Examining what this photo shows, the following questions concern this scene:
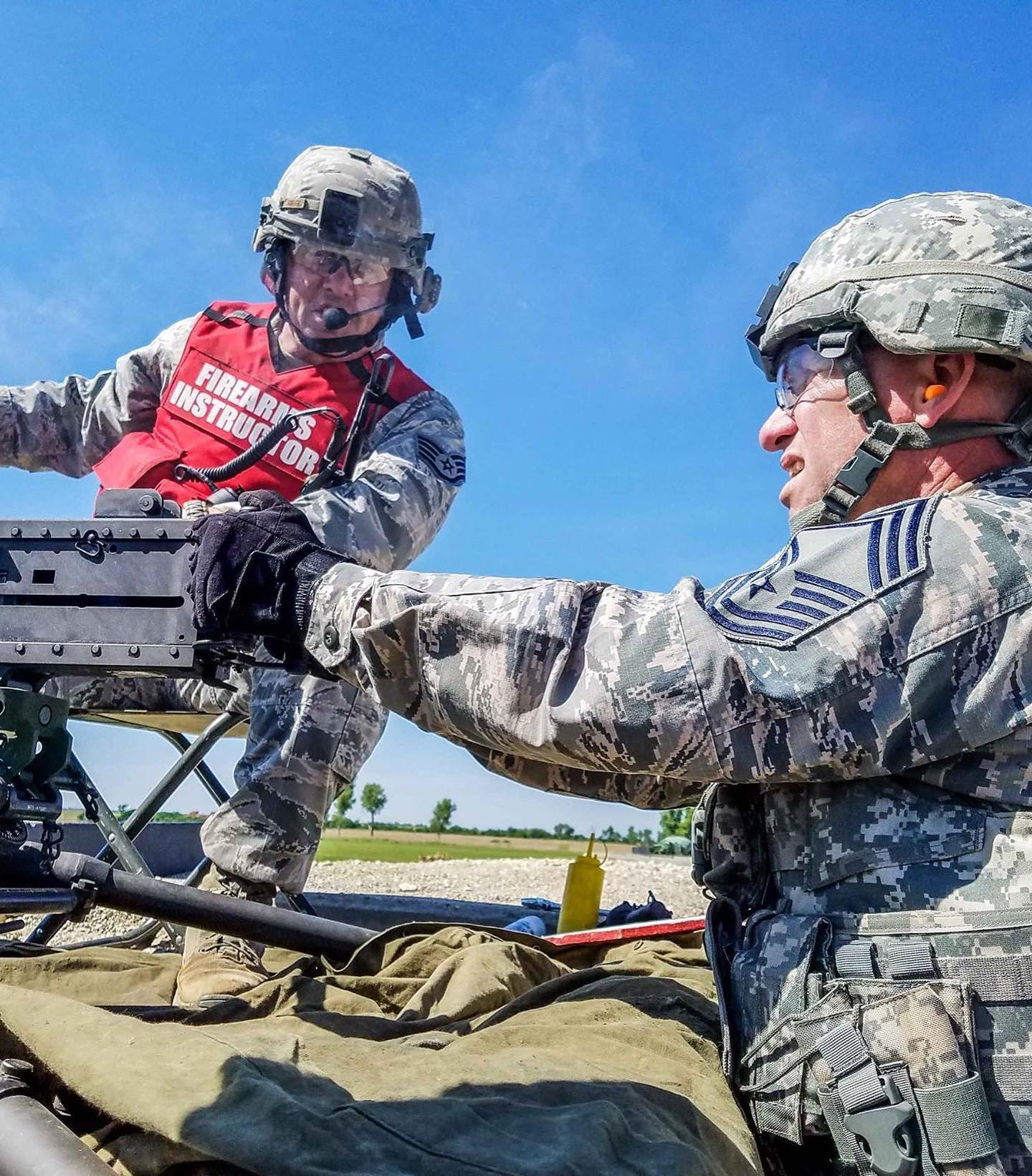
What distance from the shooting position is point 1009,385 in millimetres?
2193

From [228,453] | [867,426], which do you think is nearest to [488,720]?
[867,426]

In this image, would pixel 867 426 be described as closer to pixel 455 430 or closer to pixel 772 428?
pixel 772 428

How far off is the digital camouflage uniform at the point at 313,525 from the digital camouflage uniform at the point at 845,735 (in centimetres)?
168

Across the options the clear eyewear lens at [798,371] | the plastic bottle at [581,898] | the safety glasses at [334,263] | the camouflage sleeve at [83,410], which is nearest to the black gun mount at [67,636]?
the clear eyewear lens at [798,371]

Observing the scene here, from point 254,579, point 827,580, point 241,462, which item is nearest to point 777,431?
point 827,580

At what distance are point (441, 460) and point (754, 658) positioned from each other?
103 inches

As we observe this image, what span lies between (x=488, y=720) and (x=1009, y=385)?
1.22 metres

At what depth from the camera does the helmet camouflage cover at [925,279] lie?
2.09 m

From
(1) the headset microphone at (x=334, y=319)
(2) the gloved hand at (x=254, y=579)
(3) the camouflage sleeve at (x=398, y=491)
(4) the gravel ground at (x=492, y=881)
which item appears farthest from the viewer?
(4) the gravel ground at (x=492, y=881)

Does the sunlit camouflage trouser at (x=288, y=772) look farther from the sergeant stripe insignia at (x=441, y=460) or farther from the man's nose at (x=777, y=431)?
the man's nose at (x=777, y=431)

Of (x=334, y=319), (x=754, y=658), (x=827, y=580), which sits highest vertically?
(x=334, y=319)

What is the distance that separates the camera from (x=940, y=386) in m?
2.17

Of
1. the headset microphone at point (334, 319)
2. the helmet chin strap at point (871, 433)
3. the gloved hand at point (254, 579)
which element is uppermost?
the headset microphone at point (334, 319)

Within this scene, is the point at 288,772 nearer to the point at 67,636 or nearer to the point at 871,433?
the point at 67,636
